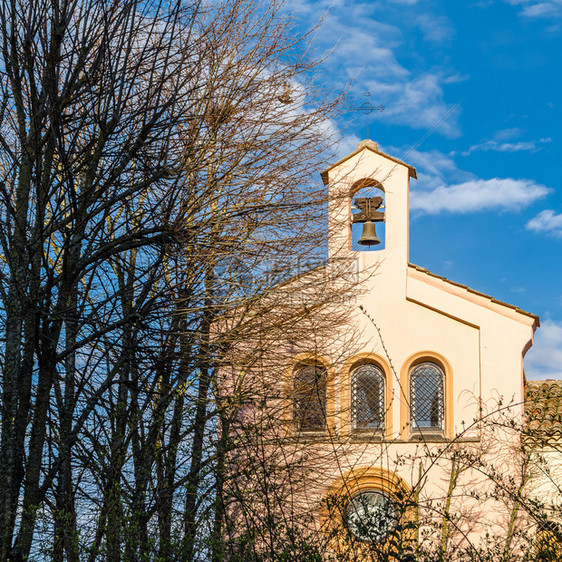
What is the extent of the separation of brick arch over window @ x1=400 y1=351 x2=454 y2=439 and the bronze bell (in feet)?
7.84

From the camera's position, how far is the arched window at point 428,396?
14898mm

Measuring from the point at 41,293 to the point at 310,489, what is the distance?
730 cm

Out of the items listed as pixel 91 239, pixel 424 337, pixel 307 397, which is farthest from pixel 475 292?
pixel 91 239

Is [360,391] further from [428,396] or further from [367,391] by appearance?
[428,396]

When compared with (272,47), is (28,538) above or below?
below

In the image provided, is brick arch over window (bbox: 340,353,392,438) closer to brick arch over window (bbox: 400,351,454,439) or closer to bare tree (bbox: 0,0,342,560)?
brick arch over window (bbox: 400,351,454,439)

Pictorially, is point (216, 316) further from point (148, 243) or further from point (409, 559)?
point (409, 559)

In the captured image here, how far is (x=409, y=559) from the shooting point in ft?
15.7

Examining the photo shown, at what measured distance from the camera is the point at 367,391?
1539cm

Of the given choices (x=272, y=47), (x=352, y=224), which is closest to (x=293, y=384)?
(x=352, y=224)

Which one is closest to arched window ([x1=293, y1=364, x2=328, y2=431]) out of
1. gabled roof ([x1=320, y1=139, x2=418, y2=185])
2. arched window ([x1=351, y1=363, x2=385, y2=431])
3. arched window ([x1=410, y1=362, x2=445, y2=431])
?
arched window ([x1=351, y1=363, x2=385, y2=431])

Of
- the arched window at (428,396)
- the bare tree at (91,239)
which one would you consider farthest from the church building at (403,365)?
the bare tree at (91,239)

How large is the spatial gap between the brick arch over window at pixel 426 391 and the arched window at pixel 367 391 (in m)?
0.51

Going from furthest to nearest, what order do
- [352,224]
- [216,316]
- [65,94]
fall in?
[352,224] < [216,316] < [65,94]
